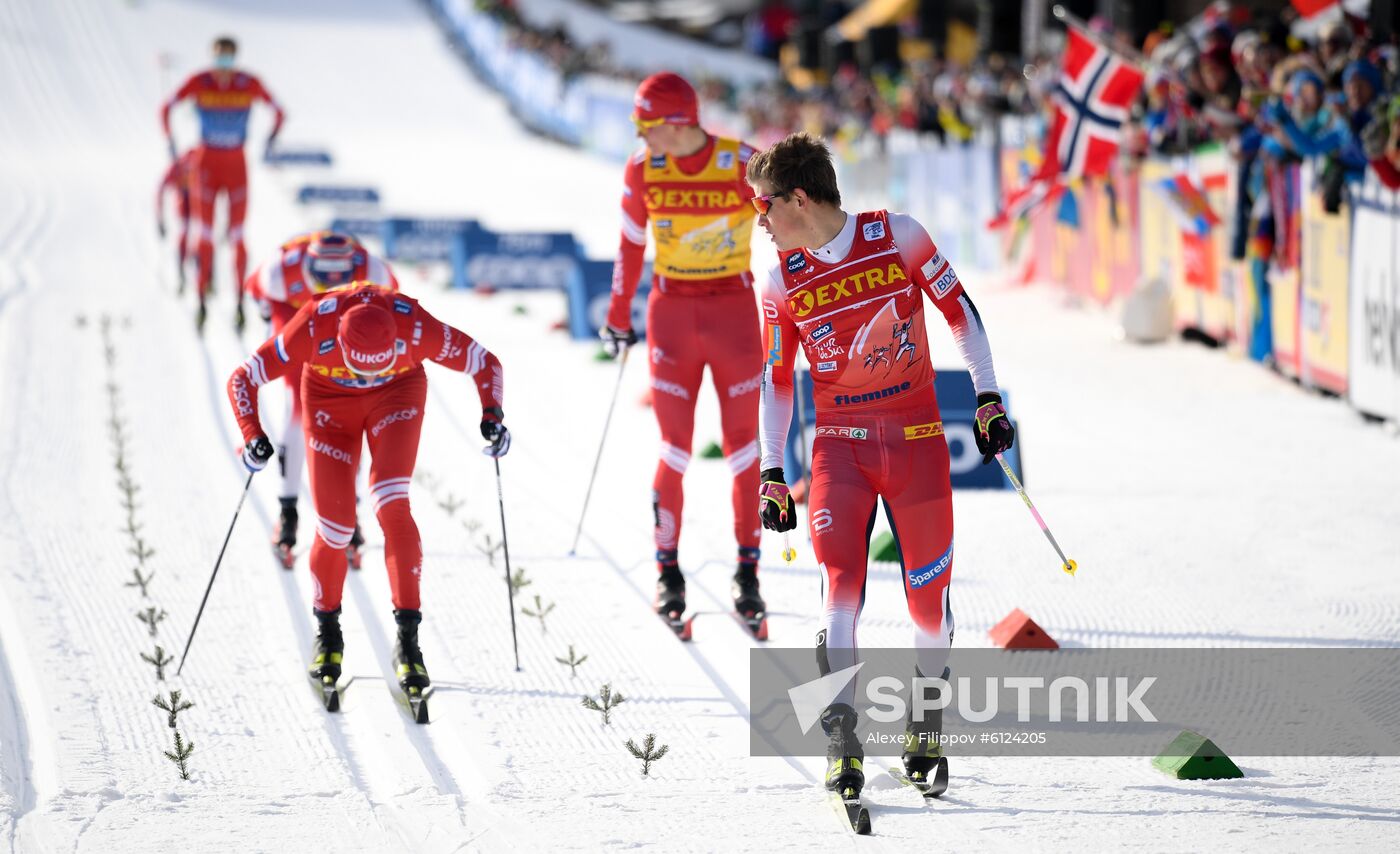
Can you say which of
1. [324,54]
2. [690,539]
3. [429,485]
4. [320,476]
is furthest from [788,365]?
[324,54]

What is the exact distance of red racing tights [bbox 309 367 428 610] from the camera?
6547 millimetres

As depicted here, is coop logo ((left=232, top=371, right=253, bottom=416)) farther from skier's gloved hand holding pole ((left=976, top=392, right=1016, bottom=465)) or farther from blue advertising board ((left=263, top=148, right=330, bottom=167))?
blue advertising board ((left=263, top=148, right=330, bottom=167))

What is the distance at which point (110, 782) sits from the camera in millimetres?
5695

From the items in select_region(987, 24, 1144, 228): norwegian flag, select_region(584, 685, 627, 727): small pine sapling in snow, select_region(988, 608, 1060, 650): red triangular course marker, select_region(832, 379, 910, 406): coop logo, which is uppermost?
select_region(987, 24, 1144, 228): norwegian flag

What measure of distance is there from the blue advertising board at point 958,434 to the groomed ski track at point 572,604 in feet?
0.61

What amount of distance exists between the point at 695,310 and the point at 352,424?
172 centimetres

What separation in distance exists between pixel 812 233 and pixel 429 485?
18.0 ft

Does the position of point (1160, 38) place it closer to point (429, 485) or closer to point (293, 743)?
point (429, 485)

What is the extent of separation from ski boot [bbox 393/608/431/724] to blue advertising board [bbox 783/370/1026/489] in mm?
3034

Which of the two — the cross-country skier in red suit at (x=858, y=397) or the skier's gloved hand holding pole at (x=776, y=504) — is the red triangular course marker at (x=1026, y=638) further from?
the skier's gloved hand holding pole at (x=776, y=504)

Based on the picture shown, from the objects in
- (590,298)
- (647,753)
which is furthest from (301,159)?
(647,753)

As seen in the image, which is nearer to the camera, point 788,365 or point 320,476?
point 788,365

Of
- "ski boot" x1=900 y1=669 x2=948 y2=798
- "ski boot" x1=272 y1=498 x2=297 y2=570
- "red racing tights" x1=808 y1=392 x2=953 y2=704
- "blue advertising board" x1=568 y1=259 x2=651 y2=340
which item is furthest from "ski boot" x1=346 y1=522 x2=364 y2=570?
"blue advertising board" x1=568 y1=259 x2=651 y2=340

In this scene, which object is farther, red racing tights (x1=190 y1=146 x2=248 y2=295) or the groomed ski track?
red racing tights (x1=190 y1=146 x2=248 y2=295)
